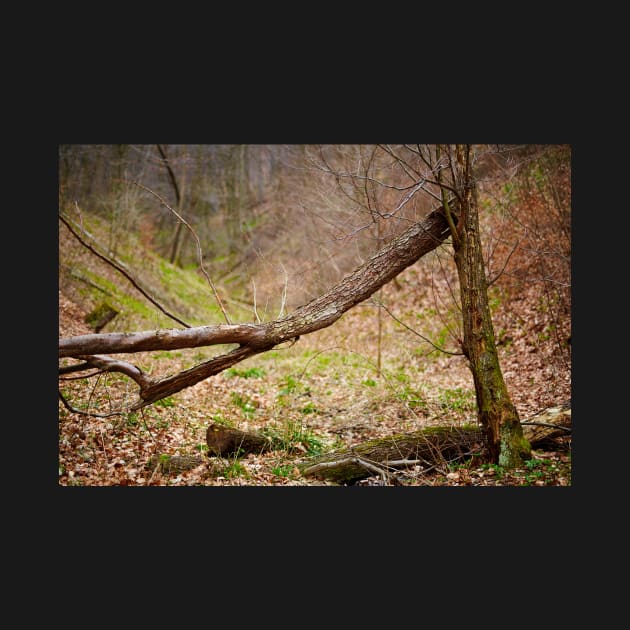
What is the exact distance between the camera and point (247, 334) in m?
5.45

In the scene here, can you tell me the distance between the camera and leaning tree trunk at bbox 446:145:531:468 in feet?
17.4

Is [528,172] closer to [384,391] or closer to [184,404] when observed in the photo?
[384,391]

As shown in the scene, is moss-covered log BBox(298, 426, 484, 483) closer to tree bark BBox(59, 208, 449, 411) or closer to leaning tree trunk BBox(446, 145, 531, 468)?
leaning tree trunk BBox(446, 145, 531, 468)

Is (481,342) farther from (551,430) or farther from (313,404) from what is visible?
(313,404)

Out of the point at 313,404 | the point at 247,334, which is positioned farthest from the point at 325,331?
the point at 247,334

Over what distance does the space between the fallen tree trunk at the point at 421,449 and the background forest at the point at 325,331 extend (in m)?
0.12

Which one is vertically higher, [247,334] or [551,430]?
[247,334]

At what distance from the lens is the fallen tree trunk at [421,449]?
17.9ft

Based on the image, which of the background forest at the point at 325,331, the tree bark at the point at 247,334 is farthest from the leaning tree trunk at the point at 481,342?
the tree bark at the point at 247,334

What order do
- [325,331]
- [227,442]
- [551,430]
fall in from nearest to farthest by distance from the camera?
[551,430] → [227,442] → [325,331]

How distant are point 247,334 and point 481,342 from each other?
8.34 ft

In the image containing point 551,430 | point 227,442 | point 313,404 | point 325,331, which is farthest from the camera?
point 325,331

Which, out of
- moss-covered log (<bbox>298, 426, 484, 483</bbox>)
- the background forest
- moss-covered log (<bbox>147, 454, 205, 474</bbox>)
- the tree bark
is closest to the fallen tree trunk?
moss-covered log (<bbox>298, 426, 484, 483</bbox>)

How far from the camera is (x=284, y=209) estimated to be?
16781 mm
